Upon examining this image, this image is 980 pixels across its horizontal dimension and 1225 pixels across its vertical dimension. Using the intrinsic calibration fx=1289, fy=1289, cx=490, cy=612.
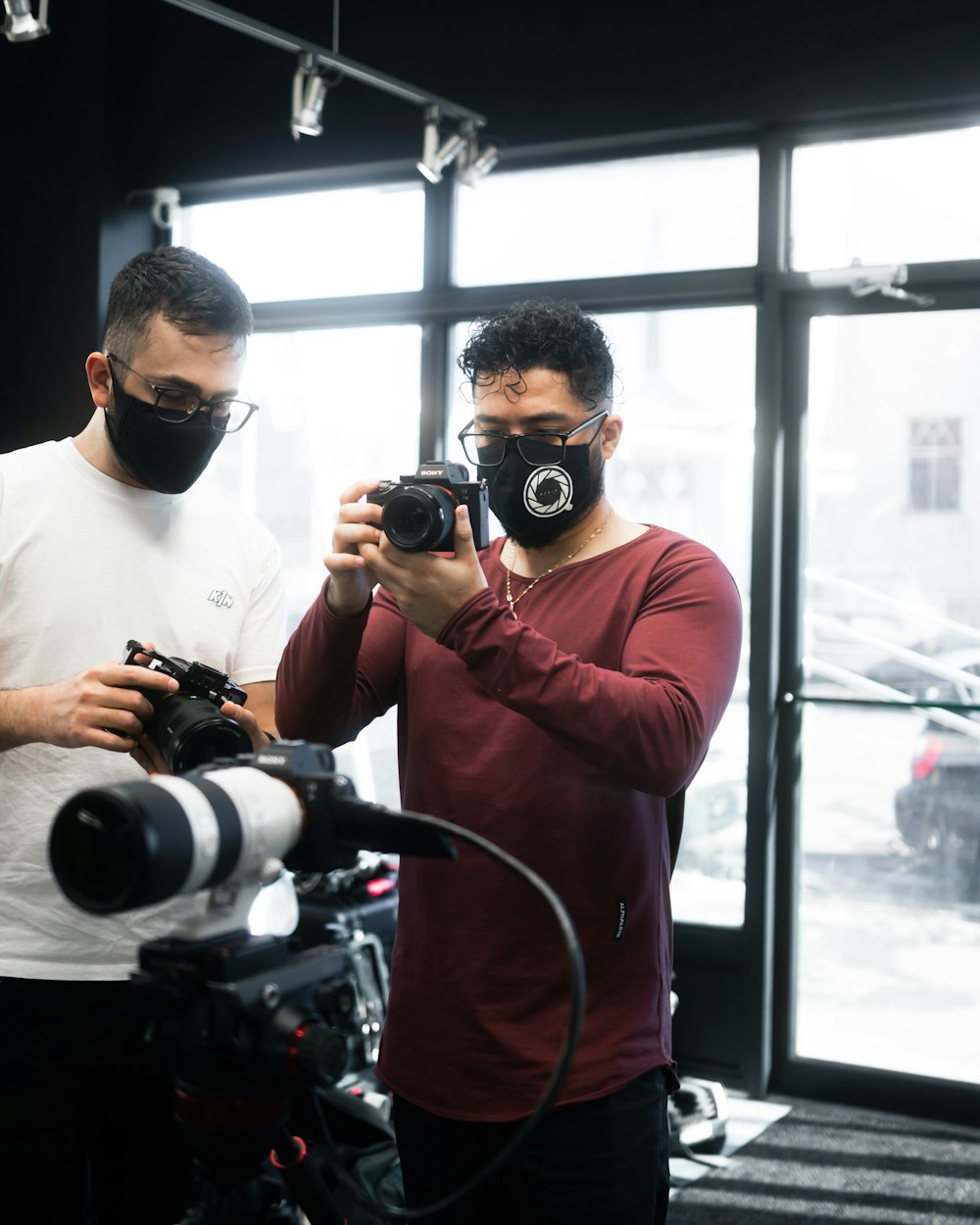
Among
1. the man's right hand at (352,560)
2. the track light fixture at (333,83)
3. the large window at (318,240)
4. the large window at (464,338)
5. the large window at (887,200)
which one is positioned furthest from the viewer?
the large window at (318,240)

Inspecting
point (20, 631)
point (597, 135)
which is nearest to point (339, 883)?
point (20, 631)

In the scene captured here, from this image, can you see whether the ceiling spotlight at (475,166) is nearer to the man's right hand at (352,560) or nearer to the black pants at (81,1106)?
the man's right hand at (352,560)

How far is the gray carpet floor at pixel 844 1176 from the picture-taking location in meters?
2.80

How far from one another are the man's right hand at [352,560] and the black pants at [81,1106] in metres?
0.54

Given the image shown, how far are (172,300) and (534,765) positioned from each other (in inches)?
28.7

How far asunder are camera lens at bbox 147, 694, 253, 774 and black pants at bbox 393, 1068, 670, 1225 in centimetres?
46

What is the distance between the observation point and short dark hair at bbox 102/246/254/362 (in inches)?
62.3

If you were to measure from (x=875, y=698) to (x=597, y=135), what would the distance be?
1.77m

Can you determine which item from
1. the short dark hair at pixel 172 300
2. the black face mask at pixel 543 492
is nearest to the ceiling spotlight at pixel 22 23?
the short dark hair at pixel 172 300

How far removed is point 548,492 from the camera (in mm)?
1491

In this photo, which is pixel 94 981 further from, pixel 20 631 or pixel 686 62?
pixel 686 62

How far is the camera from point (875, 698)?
11.6 feet

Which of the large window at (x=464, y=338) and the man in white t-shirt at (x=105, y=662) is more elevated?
the large window at (x=464, y=338)

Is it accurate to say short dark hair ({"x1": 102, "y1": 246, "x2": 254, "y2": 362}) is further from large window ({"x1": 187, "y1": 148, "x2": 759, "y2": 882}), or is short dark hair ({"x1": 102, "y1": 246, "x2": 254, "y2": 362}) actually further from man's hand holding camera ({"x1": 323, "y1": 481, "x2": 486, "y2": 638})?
large window ({"x1": 187, "y1": 148, "x2": 759, "y2": 882})
